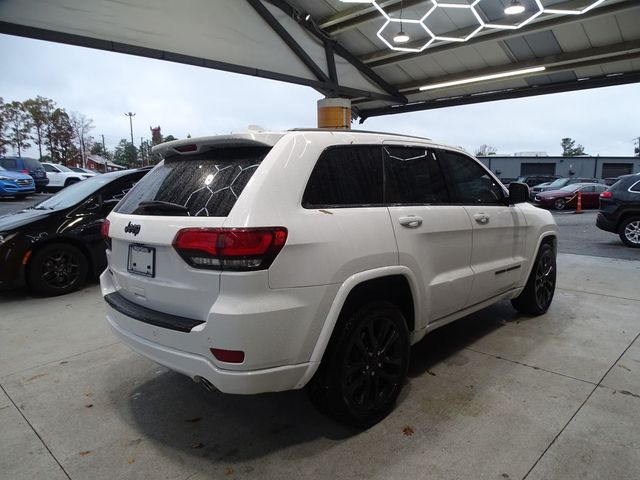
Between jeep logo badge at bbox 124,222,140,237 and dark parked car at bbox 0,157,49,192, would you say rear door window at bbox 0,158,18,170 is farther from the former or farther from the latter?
jeep logo badge at bbox 124,222,140,237

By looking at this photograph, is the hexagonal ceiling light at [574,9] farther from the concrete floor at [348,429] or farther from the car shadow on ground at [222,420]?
the car shadow on ground at [222,420]

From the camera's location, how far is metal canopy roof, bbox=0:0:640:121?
915 centimetres

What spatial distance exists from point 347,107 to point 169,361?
13608 millimetres

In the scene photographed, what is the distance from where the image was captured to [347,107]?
48.2 feet

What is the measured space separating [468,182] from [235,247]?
233 cm

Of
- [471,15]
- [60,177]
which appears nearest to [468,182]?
[471,15]

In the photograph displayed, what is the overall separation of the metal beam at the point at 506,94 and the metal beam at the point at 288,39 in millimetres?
5055

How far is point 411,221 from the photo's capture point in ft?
9.09

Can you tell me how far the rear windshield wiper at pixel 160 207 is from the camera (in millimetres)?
2297

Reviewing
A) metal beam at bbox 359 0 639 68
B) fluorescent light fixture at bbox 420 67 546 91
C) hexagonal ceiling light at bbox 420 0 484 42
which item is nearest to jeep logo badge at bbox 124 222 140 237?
hexagonal ceiling light at bbox 420 0 484 42

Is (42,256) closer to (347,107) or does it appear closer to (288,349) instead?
(288,349)

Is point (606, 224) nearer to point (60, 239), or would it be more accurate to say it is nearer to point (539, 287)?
point (539, 287)

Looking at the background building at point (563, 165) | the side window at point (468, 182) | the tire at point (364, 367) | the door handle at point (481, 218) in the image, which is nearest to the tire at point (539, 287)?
the side window at point (468, 182)

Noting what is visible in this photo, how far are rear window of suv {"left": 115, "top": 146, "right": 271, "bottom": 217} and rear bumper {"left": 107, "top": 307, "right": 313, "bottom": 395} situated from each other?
74 cm
